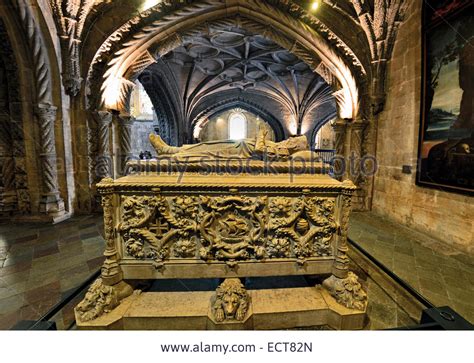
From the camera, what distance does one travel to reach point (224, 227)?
6.11 ft

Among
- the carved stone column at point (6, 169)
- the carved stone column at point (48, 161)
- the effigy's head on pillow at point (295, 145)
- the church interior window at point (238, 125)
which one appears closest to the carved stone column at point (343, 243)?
the effigy's head on pillow at point (295, 145)

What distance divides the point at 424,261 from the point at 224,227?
2620mm

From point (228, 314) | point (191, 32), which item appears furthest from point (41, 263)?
point (191, 32)

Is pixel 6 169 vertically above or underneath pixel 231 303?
above

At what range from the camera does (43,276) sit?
2178 millimetres

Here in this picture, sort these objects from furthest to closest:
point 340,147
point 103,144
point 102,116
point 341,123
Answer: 1. point 340,147
2. point 341,123
3. point 103,144
4. point 102,116

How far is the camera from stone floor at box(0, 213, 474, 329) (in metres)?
1.79

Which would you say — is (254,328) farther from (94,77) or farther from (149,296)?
(94,77)

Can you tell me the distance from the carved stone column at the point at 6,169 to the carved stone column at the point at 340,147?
21.2 feet

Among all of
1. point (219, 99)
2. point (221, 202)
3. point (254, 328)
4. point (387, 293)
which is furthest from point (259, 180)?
point (219, 99)

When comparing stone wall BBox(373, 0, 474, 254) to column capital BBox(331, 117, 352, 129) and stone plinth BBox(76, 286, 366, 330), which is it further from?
stone plinth BBox(76, 286, 366, 330)

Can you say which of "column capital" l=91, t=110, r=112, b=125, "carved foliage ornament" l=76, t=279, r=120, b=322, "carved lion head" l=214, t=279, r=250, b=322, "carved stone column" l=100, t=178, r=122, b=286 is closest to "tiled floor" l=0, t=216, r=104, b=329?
"carved foliage ornament" l=76, t=279, r=120, b=322

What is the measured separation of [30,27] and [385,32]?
6238 millimetres

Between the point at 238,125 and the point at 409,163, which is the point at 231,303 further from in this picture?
the point at 238,125
